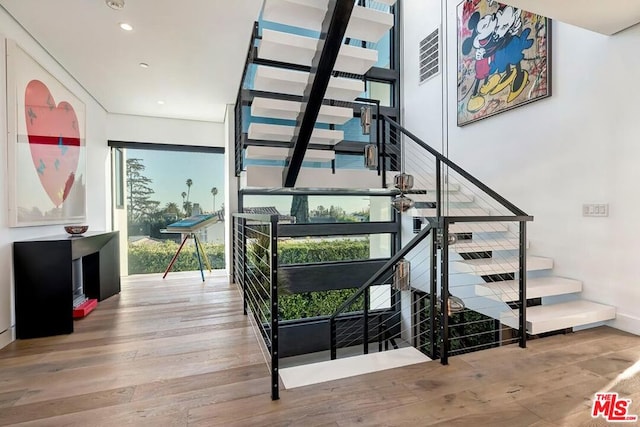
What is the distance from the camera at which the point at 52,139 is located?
3387mm

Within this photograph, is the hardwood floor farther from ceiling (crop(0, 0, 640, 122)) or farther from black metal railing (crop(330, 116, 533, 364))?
ceiling (crop(0, 0, 640, 122))

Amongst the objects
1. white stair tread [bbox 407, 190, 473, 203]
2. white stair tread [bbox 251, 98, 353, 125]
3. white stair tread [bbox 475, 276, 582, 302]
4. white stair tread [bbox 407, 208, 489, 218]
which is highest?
white stair tread [bbox 251, 98, 353, 125]

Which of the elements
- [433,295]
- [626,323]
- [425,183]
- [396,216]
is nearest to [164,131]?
[396,216]

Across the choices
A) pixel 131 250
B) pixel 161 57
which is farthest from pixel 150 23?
pixel 131 250

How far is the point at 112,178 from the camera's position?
549 centimetres

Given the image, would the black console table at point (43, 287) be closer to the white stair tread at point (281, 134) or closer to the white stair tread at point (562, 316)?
the white stair tread at point (281, 134)

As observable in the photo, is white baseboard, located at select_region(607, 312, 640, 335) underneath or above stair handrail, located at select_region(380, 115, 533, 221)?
underneath

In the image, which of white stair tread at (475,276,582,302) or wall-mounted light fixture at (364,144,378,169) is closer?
white stair tread at (475,276,582,302)

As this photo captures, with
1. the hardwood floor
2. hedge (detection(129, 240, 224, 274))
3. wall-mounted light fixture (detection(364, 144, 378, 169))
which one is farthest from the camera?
hedge (detection(129, 240, 224, 274))

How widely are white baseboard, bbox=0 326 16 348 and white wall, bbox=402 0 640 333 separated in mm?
5128

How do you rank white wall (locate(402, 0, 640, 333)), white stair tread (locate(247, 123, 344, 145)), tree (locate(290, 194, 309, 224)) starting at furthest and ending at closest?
1. tree (locate(290, 194, 309, 224))
2. white stair tread (locate(247, 123, 344, 145))
3. white wall (locate(402, 0, 640, 333))

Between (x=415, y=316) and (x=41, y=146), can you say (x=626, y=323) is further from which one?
(x=41, y=146)

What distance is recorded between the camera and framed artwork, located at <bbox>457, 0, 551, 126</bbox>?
3.36m

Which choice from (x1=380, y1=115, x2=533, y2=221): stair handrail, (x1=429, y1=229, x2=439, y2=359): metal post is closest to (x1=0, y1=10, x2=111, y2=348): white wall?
(x1=429, y1=229, x2=439, y2=359): metal post
